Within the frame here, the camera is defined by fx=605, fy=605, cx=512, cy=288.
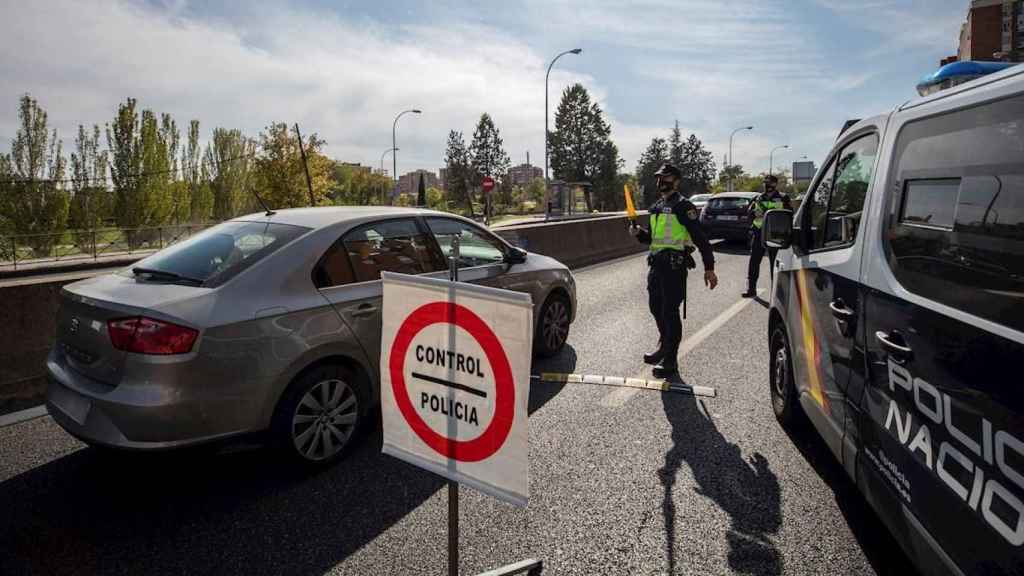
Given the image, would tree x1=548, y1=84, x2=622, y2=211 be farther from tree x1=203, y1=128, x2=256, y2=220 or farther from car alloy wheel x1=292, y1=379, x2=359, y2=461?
car alloy wheel x1=292, y1=379, x2=359, y2=461

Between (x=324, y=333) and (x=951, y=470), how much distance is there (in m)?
2.92

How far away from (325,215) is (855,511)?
11.6ft

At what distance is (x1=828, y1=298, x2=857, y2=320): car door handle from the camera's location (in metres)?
2.55

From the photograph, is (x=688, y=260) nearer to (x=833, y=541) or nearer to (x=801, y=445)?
(x=801, y=445)

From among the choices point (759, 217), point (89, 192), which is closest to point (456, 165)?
point (89, 192)

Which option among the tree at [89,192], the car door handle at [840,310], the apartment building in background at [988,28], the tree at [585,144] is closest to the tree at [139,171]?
the tree at [89,192]

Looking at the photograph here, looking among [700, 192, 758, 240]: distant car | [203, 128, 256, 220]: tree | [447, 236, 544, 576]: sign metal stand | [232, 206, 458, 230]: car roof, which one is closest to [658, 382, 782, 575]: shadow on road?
[447, 236, 544, 576]: sign metal stand

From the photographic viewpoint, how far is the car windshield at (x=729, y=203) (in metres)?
16.5

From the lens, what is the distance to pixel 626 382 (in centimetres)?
504

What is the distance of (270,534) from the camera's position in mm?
2824

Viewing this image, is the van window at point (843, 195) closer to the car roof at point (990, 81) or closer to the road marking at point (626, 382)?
the car roof at point (990, 81)

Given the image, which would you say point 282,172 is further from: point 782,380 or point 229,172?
point 782,380

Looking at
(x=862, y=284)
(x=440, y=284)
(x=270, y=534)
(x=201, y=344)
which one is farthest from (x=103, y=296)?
(x=862, y=284)

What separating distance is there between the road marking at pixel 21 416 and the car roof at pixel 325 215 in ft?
6.51
